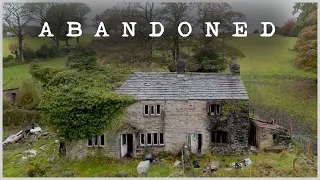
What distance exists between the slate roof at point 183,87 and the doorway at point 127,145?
2.34 m

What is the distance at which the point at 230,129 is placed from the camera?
2123cm

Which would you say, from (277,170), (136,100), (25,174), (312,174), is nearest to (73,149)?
(25,174)

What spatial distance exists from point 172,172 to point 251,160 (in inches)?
178

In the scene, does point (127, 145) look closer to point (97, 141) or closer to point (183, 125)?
point (97, 141)

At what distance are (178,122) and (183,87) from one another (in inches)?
78.9

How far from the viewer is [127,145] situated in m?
21.5

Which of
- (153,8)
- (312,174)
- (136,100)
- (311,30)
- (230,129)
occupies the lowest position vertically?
(312,174)

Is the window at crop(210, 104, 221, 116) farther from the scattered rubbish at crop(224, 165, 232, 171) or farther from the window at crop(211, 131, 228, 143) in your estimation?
the scattered rubbish at crop(224, 165, 232, 171)

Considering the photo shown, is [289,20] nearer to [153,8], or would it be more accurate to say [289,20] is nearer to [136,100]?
[153,8]

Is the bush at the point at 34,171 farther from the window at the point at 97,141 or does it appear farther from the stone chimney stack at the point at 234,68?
the stone chimney stack at the point at 234,68

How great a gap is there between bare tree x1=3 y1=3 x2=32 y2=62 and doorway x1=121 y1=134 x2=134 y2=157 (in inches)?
519

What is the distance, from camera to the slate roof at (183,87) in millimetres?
21016

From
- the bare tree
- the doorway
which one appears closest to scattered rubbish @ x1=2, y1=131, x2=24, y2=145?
the bare tree

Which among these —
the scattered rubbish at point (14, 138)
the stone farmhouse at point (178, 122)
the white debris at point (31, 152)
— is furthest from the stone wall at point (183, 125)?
the scattered rubbish at point (14, 138)
